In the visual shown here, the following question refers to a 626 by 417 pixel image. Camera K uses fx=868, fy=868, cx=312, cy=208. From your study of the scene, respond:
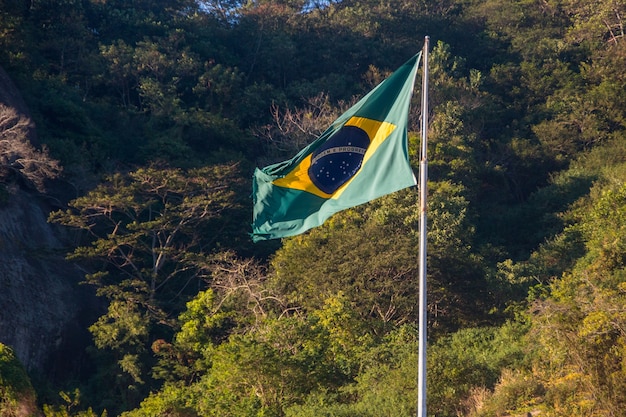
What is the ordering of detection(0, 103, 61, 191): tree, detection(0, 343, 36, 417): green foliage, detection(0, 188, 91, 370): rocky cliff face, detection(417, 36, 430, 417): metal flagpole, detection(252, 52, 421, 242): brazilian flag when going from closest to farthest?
detection(417, 36, 430, 417): metal flagpole < detection(252, 52, 421, 242): brazilian flag < detection(0, 343, 36, 417): green foliage < detection(0, 188, 91, 370): rocky cliff face < detection(0, 103, 61, 191): tree

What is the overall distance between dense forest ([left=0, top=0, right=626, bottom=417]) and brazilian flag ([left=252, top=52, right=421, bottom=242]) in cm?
545

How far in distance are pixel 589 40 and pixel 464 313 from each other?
2118cm

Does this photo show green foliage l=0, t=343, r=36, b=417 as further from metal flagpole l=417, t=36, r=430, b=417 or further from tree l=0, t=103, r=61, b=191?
metal flagpole l=417, t=36, r=430, b=417

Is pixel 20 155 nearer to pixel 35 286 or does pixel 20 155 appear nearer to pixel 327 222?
pixel 35 286

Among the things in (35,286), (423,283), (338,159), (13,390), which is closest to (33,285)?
(35,286)

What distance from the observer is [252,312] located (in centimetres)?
2272

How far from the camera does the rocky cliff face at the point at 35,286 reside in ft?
74.9

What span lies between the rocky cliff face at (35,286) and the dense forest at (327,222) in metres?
0.57

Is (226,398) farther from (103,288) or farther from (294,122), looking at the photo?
(294,122)

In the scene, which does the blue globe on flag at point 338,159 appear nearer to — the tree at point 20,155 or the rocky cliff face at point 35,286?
the rocky cliff face at point 35,286

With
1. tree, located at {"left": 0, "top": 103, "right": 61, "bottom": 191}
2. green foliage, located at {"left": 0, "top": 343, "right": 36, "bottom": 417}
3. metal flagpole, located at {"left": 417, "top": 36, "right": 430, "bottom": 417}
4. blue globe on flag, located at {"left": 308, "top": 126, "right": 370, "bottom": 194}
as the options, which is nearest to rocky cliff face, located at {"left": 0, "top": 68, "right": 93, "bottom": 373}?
tree, located at {"left": 0, "top": 103, "right": 61, "bottom": 191}

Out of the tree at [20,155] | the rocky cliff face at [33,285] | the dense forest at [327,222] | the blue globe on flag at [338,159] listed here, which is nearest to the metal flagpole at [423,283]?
the blue globe on flag at [338,159]

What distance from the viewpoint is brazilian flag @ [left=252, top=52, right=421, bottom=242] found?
9.89 metres

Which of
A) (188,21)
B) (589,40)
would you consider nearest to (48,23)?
(188,21)
